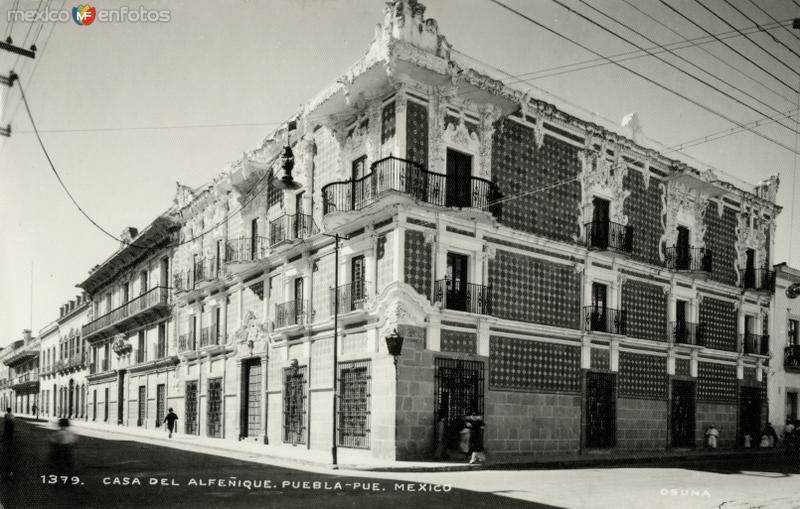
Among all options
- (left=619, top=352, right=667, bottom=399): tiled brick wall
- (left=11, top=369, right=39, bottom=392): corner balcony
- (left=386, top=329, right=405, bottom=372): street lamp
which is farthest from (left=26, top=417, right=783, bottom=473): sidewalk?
(left=11, top=369, right=39, bottom=392): corner balcony

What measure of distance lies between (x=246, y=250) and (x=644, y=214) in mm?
14254

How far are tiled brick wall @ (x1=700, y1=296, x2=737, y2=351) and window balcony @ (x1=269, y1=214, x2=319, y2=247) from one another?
14726 millimetres

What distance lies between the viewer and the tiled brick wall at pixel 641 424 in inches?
922

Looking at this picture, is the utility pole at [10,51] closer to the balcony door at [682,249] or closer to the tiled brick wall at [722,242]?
the balcony door at [682,249]

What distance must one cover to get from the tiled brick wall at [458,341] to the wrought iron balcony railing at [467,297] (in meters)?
0.63

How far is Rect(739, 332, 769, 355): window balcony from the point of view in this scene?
2820cm

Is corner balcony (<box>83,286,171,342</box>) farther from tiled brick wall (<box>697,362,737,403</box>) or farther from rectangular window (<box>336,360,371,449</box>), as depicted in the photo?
tiled brick wall (<box>697,362,737,403</box>)

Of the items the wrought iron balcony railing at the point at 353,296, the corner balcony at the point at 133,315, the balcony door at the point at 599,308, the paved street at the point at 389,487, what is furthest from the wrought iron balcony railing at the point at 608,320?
the corner balcony at the point at 133,315

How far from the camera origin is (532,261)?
837 inches

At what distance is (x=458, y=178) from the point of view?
776 inches

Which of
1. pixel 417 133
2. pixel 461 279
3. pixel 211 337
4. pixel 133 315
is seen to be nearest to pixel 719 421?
pixel 461 279

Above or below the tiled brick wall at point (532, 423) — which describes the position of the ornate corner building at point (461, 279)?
above

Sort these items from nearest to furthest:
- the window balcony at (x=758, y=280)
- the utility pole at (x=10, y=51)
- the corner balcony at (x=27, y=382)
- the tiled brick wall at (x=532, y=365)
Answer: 1. the utility pole at (x=10, y=51)
2. the tiled brick wall at (x=532, y=365)
3. the window balcony at (x=758, y=280)
4. the corner balcony at (x=27, y=382)

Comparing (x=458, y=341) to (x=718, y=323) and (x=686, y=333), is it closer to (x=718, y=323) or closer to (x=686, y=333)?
(x=686, y=333)
